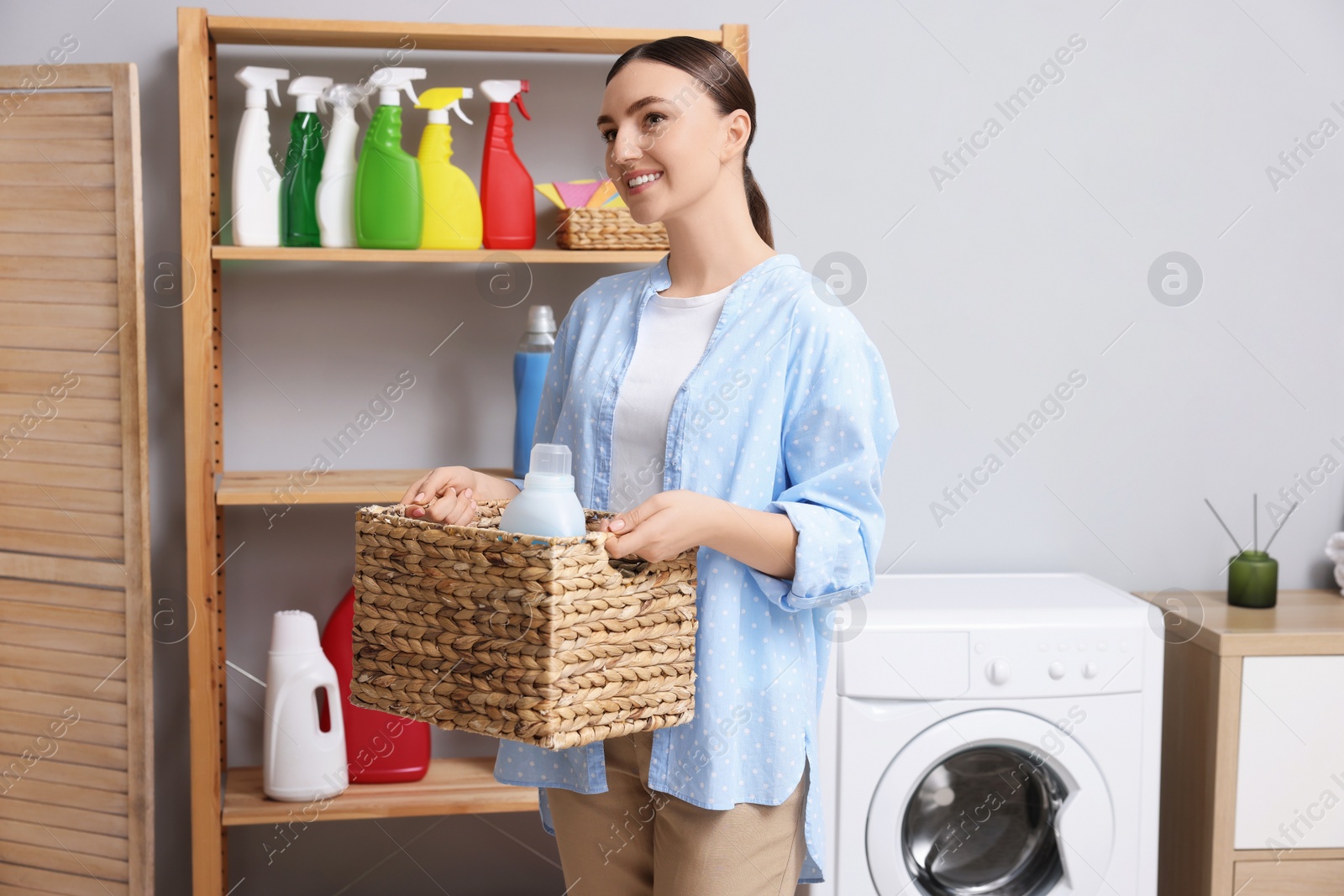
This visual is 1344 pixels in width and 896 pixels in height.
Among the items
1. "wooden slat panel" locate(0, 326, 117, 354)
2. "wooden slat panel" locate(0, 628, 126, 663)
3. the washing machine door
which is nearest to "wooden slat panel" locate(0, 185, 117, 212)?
"wooden slat panel" locate(0, 326, 117, 354)

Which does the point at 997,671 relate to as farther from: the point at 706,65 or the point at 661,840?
the point at 706,65

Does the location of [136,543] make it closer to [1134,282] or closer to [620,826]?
[620,826]

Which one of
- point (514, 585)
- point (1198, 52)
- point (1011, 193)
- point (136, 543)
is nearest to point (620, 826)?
point (514, 585)

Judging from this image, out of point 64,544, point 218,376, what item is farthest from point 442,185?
point 64,544

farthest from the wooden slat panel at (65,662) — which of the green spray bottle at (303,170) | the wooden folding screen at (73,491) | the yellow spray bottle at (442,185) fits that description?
the yellow spray bottle at (442,185)

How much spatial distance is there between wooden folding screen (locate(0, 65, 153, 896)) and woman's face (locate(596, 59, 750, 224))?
1058mm

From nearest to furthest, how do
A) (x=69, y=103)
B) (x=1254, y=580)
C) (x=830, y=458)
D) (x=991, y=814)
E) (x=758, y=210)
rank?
(x=830, y=458) → (x=758, y=210) → (x=69, y=103) → (x=991, y=814) → (x=1254, y=580)

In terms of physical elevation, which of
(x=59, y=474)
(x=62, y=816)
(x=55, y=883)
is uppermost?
(x=59, y=474)

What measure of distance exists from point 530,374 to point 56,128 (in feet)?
2.71

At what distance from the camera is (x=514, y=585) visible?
0.73 m

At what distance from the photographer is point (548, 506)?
0.79 m

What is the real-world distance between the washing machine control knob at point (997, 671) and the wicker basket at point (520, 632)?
0.96 metres

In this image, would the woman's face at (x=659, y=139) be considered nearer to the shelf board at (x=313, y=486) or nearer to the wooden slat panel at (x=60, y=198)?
the shelf board at (x=313, y=486)

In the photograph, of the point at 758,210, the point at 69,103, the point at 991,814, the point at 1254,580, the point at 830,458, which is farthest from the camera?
the point at 1254,580
